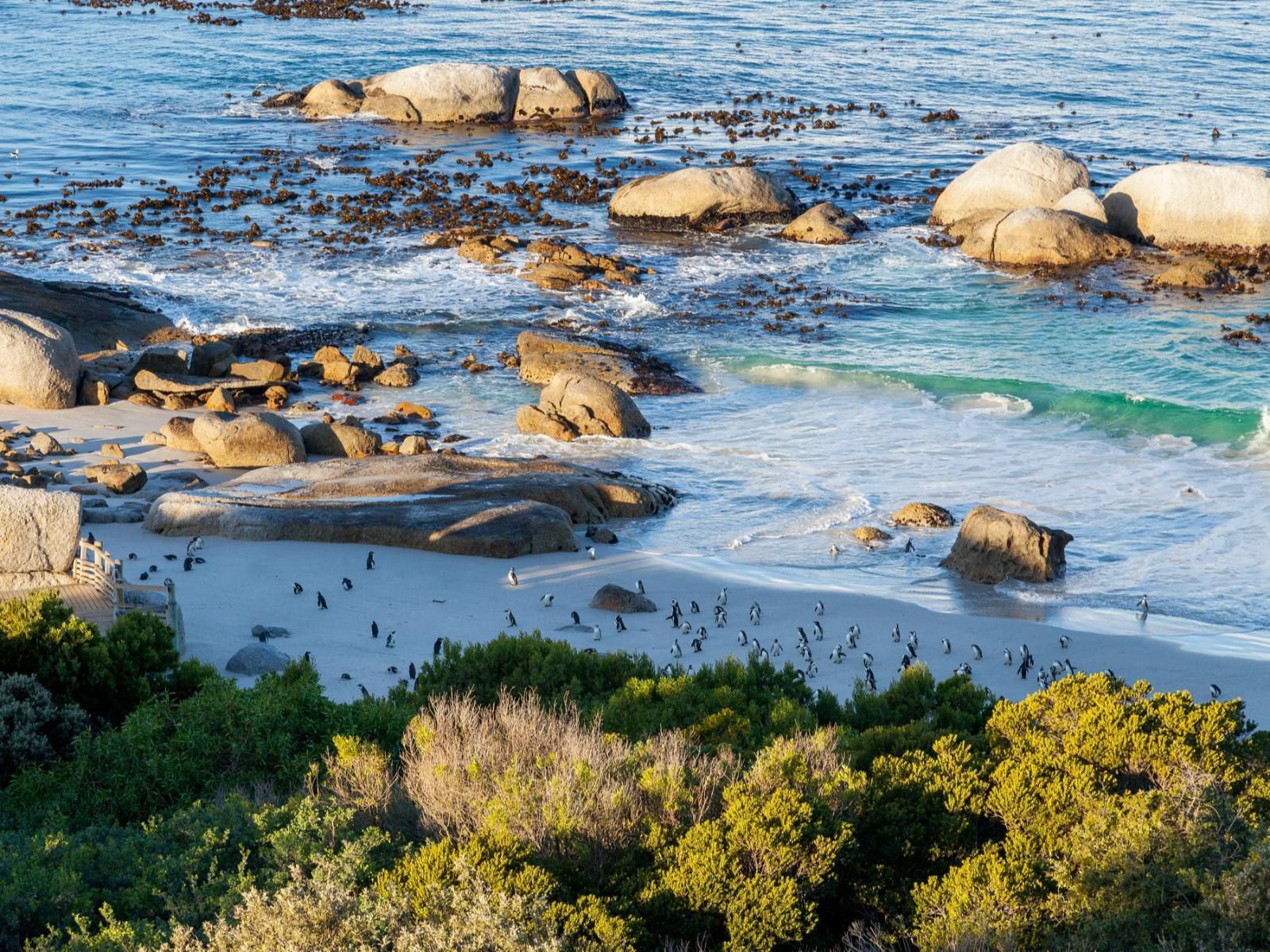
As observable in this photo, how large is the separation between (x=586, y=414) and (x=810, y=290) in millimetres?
11102

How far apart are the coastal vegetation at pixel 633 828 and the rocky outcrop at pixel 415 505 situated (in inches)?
276

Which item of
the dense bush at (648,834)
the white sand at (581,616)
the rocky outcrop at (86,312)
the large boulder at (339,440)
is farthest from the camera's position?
the rocky outcrop at (86,312)

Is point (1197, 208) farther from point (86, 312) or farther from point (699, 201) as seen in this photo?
point (86, 312)

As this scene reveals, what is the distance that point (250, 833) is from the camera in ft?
28.6

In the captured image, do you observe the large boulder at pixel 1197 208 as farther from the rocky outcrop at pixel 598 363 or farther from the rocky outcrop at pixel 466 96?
the rocky outcrop at pixel 466 96

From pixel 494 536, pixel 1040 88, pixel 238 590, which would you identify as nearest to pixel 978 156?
pixel 1040 88

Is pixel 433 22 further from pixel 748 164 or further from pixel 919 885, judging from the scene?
pixel 919 885

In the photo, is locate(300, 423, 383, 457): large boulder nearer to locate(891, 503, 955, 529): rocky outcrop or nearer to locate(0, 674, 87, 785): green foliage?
locate(891, 503, 955, 529): rocky outcrop

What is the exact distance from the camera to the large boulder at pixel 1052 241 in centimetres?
3553

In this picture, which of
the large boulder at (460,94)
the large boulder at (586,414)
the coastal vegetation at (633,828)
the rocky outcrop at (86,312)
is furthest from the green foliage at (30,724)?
the large boulder at (460,94)

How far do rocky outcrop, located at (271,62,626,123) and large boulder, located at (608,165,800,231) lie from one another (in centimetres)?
1456

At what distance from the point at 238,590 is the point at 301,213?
81.0 feet

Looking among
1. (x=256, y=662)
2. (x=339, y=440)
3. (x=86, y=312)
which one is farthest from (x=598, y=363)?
(x=256, y=662)

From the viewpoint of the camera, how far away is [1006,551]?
61.3ft
